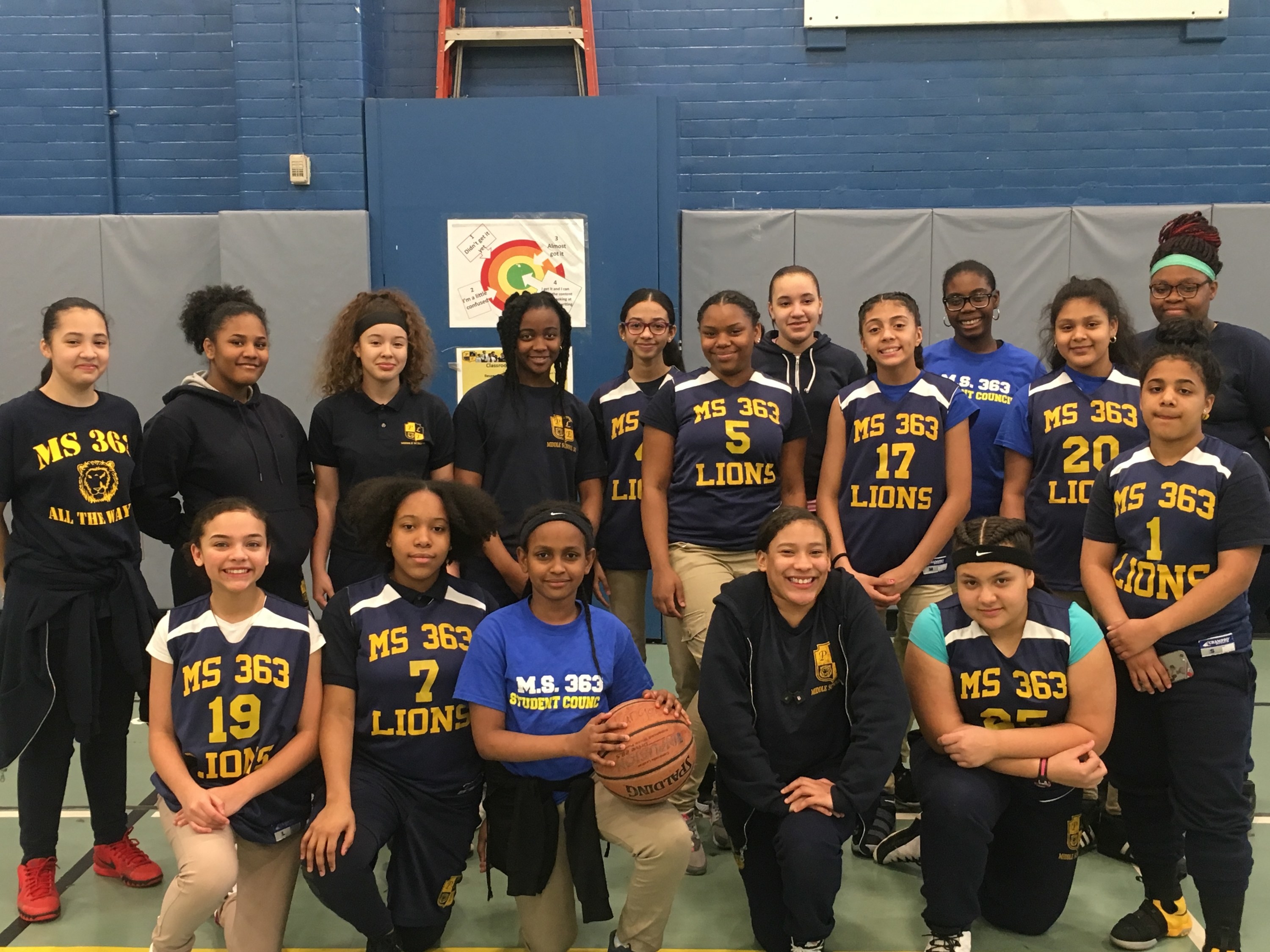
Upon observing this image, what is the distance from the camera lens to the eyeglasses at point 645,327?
11.6ft

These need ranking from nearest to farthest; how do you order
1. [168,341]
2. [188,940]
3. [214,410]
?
[188,940], [214,410], [168,341]

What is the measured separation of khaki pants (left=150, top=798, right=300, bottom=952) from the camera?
8.04ft

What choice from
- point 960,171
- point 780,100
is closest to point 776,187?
point 780,100

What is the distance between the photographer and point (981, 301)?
3.47 meters

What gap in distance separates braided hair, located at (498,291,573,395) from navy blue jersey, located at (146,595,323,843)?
3.75ft

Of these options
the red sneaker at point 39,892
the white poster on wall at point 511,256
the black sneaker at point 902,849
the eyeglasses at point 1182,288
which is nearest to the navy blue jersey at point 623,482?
the black sneaker at point 902,849

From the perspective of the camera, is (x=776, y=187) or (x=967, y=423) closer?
(x=967, y=423)

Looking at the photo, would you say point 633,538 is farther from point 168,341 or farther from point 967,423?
point 168,341

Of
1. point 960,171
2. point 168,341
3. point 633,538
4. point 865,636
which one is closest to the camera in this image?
point 865,636

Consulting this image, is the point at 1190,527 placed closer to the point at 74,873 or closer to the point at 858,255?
the point at 74,873

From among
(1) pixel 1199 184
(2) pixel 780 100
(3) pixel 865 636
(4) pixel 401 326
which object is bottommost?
(3) pixel 865 636

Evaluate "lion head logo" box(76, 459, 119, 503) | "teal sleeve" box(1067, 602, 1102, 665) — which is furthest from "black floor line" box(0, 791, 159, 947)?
"teal sleeve" box(1067, 602, 1102, 665)

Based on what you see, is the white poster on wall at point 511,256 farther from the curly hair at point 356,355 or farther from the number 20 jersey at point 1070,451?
the number 20 jersey at point 1070,451

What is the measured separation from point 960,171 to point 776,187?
1.21m
